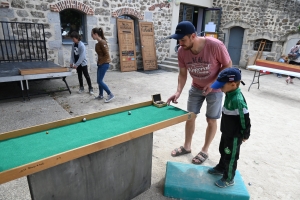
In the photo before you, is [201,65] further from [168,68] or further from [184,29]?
[168,68]

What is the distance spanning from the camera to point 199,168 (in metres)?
2.45

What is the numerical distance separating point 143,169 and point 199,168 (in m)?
0.69

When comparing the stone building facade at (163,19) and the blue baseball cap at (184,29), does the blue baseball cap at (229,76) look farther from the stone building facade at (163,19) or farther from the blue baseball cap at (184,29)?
the stone building facade at (163,19)

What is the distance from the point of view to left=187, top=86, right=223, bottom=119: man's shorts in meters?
2.52

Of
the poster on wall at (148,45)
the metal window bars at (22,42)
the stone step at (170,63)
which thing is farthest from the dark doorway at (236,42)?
the metal window bars at (22,42)

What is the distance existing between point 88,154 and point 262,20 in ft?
36.3

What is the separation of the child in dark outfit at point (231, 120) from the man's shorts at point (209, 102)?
443 mm

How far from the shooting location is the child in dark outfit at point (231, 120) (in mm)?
1900

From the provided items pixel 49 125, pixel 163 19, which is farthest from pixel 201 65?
pixel 163 19

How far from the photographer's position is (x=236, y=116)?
77.8 inches

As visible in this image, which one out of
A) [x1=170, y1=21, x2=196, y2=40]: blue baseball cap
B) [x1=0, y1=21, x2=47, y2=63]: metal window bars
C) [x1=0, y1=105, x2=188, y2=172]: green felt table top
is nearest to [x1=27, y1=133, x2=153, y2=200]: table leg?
[x1=0, y1=105, x2=188, y2=172]: green felt table top

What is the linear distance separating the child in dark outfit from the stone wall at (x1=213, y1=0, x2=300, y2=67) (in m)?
9.69

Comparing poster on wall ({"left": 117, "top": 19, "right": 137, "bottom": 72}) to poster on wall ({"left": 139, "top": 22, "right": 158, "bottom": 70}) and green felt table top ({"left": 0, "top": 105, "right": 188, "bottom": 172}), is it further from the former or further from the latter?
green felt table top ({"left": 0, "top": 105, "right": 188, "bottom": 172})

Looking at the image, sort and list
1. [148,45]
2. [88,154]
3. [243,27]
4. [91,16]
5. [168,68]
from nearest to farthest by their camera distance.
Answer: [88,154], [91,16], [148,45], [168,68], [243,27]
